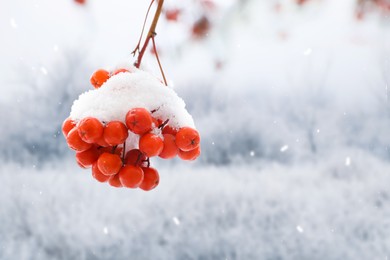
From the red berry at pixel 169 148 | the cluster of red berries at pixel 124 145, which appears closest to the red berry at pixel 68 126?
the cluster of red berries at pixel 124 145

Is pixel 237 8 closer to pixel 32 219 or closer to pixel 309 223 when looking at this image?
pixel 309 223

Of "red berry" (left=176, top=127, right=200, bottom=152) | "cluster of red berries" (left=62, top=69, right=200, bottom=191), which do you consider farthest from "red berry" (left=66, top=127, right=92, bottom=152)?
"red berry" (left=176, top=127, right=200, bottom=152)

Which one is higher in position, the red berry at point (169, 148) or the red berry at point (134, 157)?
the red berry at point (169, 148)

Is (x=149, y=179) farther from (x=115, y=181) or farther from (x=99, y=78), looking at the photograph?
(x=99, y=78)

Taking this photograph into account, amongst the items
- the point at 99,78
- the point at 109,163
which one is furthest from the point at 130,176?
the point at 99,78

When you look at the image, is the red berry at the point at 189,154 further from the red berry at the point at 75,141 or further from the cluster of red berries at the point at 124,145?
the red berry at the point at 75,141

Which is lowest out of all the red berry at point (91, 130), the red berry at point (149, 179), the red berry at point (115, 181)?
the red berry at point (115, 181)

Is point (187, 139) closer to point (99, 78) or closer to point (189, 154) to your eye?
point (189, 154)
